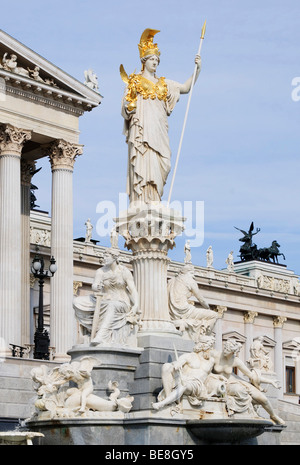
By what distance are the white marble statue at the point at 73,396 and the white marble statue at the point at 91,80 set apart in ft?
104

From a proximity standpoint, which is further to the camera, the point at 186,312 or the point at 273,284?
the point at 273,284

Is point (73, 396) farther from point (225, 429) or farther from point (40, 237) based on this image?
point (40, 237)

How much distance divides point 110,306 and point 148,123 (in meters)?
4.08

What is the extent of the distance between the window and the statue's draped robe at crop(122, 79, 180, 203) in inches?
2382

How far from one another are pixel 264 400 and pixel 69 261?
2827 centimetres

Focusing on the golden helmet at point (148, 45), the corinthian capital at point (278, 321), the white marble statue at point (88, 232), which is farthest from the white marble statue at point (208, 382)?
the corinthian capital at point (278, 321)

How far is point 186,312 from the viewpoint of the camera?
66.8 feet

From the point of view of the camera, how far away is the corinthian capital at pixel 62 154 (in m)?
46.6

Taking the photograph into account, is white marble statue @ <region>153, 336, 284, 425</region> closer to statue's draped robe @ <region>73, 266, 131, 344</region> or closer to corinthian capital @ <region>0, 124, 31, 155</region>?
statue's draped robe @ <region>73, 266, 131, 344</region>

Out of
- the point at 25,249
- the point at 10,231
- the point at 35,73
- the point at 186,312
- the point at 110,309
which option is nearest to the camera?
the point at 110,309

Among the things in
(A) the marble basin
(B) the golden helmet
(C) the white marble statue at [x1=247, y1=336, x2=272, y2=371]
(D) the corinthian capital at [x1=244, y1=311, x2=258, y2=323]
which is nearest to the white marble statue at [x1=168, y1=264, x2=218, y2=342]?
(A) the marble basin

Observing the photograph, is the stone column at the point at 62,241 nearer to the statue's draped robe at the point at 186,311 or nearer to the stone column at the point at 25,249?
the stone column at the point at 25,249

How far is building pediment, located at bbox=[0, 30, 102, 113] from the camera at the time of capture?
44969mm

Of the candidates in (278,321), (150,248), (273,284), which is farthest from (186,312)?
(273,284)
